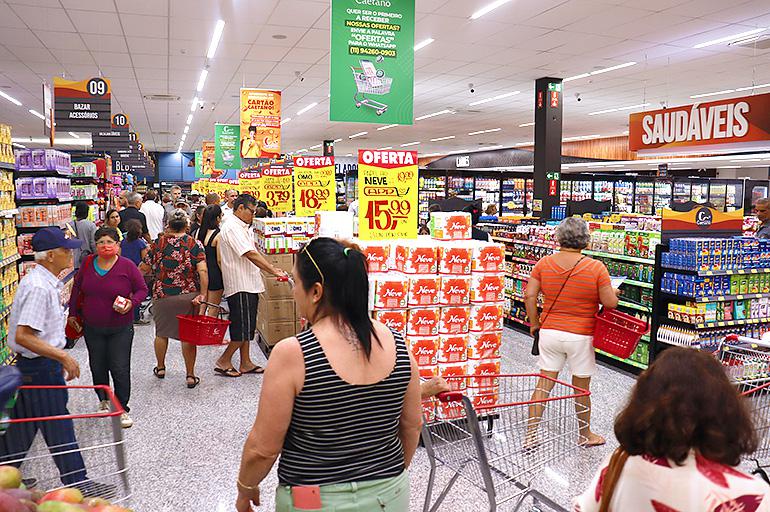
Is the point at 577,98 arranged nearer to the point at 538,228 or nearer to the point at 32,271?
the point at 538,228

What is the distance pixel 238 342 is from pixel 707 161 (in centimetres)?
2073

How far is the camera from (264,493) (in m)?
3.86

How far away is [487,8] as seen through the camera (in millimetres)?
8094

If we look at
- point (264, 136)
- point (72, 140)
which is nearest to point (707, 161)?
point (264, 136)

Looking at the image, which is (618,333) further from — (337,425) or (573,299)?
(337,425)

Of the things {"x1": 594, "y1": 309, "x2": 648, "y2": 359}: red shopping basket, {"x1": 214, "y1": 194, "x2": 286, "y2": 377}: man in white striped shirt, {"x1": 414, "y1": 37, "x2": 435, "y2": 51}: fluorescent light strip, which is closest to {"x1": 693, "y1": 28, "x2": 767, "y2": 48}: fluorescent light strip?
{"x1": 414, "y1": 37, "x2": 435, "y2": 51}: fluorescent light strip

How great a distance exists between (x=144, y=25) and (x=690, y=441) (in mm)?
9289

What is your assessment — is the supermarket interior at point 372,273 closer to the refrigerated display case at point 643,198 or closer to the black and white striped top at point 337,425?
the black and white striped top at point 337,425

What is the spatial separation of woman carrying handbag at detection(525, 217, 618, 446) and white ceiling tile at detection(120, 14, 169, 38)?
678cm

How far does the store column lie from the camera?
509 inches

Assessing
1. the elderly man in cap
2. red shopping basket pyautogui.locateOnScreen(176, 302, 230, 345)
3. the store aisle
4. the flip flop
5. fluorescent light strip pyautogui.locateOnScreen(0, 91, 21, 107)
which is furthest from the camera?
fluorescent light strip pyautogui.locateOnScreen(0, 91, 21, 107)

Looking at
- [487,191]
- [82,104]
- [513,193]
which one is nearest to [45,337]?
[82,104]

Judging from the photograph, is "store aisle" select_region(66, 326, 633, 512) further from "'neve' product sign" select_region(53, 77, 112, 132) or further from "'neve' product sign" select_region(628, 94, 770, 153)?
"'neve' product sign" select_region(53, 77, 112, 132)

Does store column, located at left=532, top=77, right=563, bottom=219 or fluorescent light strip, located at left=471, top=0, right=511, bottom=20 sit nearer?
fluorescent light strip, located at left=471, top=0, right=511, bottom=20
